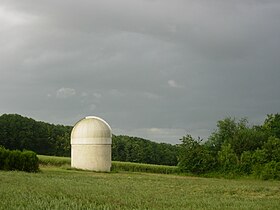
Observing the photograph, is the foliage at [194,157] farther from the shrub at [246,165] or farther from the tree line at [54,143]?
the tree line at [54,143]

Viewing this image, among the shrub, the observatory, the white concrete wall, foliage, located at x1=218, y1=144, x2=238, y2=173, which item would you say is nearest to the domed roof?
the observatory

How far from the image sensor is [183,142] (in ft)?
186

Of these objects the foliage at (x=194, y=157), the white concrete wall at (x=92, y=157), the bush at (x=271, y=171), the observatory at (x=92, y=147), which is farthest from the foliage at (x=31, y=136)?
the bush at (x=271, y=171)

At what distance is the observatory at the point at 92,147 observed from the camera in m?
55.2

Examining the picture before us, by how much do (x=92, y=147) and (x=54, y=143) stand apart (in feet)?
137

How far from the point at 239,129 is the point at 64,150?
39.3 metres

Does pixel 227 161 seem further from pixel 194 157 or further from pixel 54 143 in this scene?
pixel 54 143

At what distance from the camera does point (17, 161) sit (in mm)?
46375

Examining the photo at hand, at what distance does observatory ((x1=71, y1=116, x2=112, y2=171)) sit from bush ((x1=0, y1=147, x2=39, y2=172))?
30.8 ft

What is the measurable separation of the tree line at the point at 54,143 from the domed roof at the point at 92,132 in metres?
33.5

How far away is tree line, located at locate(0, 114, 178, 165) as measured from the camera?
8812 cm

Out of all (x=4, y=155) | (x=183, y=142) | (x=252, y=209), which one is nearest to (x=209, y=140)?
(x=183, y=142)

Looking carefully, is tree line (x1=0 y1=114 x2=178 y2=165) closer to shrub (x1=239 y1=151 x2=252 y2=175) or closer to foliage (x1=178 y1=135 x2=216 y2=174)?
foliage (x1=178 y1=135 x2=216 y2=174)

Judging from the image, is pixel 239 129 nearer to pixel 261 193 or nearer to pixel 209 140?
pixel 209 140
